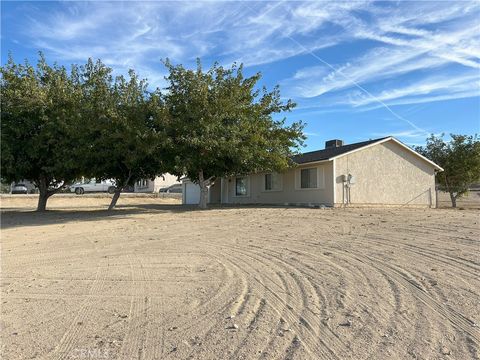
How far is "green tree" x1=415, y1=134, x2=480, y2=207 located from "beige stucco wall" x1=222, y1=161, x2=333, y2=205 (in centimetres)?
1211

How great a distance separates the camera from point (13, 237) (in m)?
12.8

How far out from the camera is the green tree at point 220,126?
17484 mm

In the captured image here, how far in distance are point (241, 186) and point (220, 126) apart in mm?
12288

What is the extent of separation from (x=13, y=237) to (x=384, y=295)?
11017 mm

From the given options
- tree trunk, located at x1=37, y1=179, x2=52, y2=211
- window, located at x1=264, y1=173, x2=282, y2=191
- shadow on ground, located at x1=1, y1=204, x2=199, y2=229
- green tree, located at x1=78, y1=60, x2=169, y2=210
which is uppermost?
green tree, located at x1=78, y1=60, x2=169, y2=210

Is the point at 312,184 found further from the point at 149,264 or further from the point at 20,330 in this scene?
the point at 20,330

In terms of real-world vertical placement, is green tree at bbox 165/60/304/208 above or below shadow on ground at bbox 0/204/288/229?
above

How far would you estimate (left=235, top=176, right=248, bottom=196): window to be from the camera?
1144 inches

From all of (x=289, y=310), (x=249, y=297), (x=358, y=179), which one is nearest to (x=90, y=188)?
(x=358, y=179)

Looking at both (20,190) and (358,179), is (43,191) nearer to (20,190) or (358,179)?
(358,179)

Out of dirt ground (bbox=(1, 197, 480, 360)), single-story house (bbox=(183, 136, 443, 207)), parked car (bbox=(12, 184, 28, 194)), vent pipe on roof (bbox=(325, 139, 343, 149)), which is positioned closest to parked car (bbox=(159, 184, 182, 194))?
parked car (bbox=(12, 184, 28, 194))

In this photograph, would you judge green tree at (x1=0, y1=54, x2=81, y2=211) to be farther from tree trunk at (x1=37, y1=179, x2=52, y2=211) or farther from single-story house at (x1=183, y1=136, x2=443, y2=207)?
single-story house at (x1=183, y1=136, x2=443, y2=207)

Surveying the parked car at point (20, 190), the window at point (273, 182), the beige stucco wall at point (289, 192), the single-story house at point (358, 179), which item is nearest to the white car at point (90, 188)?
the parked car at point (20, 190)

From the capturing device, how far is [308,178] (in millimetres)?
23281
